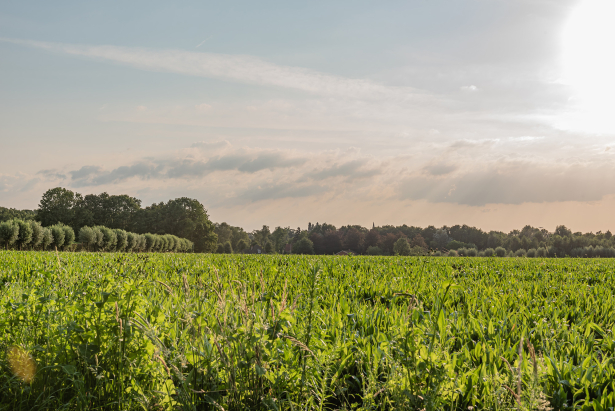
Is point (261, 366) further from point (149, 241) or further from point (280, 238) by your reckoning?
point (280, 238)

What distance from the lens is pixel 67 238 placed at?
39188mm

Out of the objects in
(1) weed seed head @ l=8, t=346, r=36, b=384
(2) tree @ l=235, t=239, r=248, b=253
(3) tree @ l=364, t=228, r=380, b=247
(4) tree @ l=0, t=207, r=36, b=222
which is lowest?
(2) tree @ l=235, t=239, r=248, b=253

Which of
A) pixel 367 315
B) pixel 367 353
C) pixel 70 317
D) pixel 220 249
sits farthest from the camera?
pixel 220 249

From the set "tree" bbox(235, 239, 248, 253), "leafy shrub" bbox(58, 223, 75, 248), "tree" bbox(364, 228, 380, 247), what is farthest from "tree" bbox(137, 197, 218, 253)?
"tree" bbox(235, 239, 248, 253)

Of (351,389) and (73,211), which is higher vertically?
(73,211)

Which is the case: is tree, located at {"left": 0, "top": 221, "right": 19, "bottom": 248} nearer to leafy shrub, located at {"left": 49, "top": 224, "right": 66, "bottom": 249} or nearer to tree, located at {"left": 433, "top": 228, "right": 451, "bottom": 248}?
leafy shrub, located at {"left": 49, "top": 224, "right": 66, "bottom": 249}

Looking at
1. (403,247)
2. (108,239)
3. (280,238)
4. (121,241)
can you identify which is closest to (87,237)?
(108,239)

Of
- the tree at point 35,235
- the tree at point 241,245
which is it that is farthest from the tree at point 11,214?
the tree at point 241,245

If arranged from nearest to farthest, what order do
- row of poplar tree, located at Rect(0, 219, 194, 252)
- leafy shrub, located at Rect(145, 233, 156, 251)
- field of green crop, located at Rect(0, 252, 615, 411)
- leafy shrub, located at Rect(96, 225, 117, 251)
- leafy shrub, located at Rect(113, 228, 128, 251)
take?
field of green crop, located at Rect(0, 252, 615, 411), row of poplar tree, located at Rect(0, 219, 194, 252), leafy shrub, located at Rect(96, 225, 117, 251), leafy shrub, located at Rect(113, 228, 128, 251), leafy shrub, located at Rect(145, 233, 156, 251)

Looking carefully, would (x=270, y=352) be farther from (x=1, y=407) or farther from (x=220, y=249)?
(x=220, y=249)

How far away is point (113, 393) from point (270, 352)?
3.76 ft

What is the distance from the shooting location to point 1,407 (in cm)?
235

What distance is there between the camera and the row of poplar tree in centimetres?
3225

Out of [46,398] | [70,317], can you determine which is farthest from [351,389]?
[70,317]
